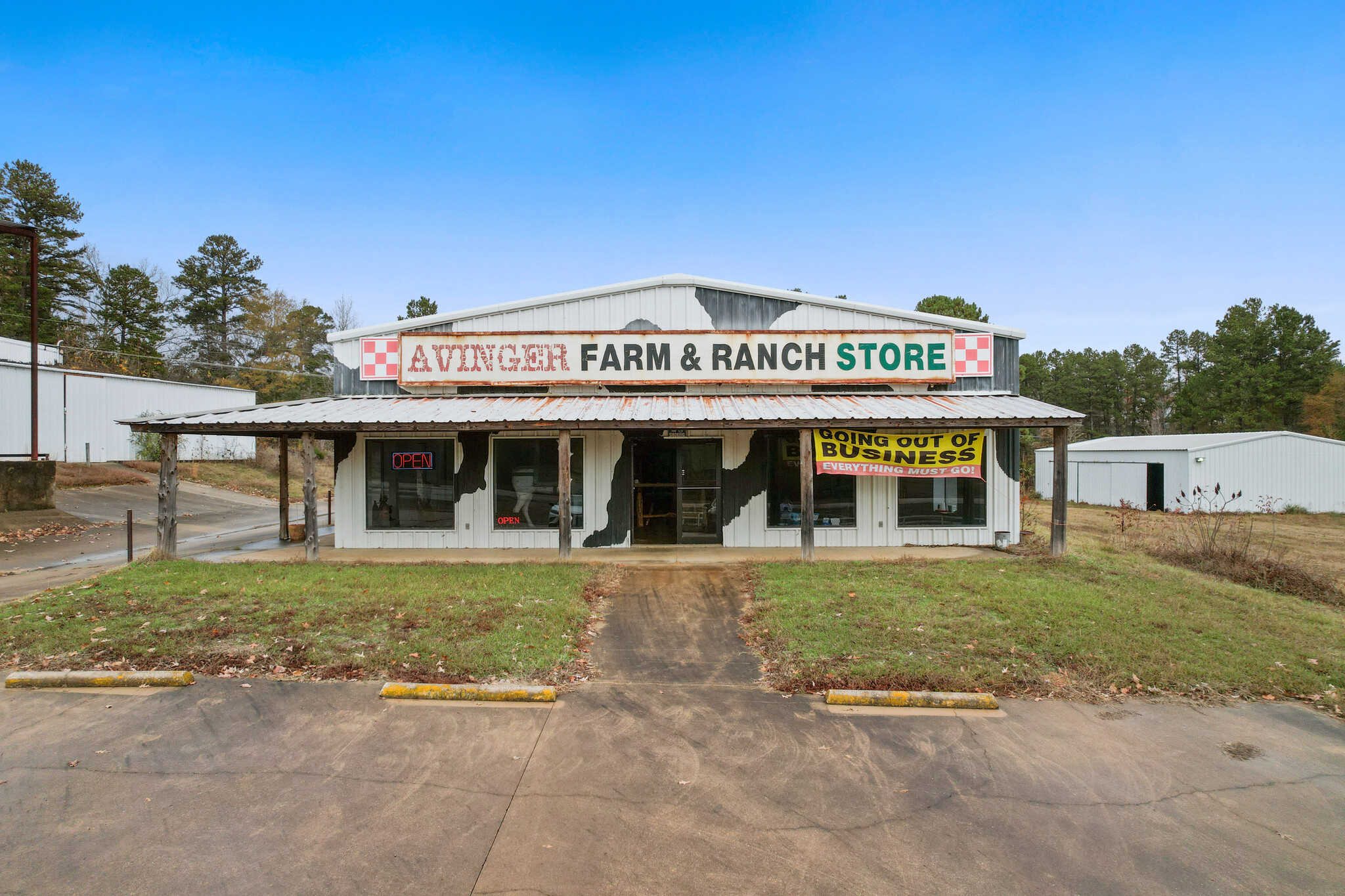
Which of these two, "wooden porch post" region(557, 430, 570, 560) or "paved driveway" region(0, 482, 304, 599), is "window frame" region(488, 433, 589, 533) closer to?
"wooden porch post" region(557, 430, 570, 560)

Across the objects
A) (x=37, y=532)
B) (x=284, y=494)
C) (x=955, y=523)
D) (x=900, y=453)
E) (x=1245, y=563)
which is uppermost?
(x=900, y=453)

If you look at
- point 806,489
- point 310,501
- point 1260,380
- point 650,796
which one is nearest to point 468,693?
point 650,796

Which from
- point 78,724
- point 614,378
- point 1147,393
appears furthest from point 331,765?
point 1147,393

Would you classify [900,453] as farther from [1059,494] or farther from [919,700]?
[919,700]

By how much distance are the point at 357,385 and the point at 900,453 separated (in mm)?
11265

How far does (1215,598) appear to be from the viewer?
8.23 meters

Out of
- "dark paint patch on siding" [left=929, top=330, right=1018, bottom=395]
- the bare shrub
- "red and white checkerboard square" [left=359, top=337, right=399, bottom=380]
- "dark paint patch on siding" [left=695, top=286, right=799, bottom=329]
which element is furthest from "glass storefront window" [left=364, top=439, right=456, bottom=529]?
the bare shrub

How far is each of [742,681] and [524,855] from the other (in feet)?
9.54

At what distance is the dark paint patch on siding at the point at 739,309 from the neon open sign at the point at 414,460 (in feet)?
21.1

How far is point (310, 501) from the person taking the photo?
35.3ft

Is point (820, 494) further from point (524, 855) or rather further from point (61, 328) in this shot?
point (61, 328)

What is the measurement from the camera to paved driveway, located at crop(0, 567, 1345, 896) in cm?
317

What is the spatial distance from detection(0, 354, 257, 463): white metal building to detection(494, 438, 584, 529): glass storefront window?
12.0 metres

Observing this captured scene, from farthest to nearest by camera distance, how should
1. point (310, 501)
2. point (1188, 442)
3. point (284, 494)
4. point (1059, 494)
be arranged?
point (1188, 442)
point (284, 494)
point (1059, 494)
point (310, 501)
